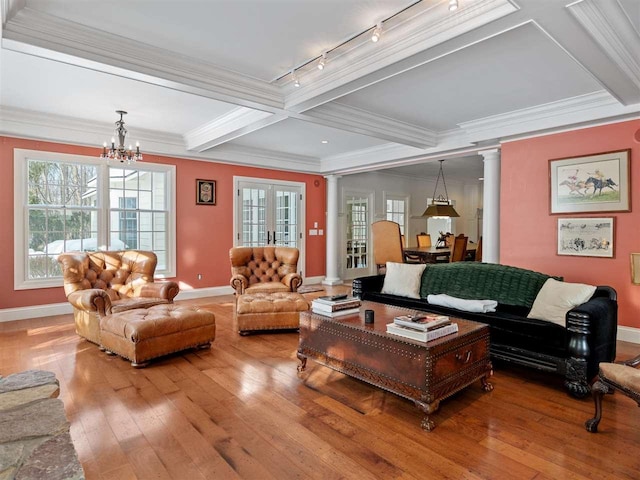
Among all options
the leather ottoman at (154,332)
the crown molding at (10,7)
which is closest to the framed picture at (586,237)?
the leather ottoman at (154,332)

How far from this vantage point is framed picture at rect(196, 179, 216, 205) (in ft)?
21.6

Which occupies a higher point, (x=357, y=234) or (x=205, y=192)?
(x=205, y=192)

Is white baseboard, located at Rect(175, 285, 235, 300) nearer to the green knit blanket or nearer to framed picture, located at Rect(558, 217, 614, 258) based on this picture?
the green knit blanket

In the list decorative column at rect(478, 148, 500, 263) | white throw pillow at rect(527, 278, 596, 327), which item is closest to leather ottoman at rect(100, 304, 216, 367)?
white throw pillow at rect(527, 278, 596, 327)

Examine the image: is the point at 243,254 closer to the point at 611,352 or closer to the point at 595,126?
the point at 611,352

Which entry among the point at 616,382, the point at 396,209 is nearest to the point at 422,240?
the point at 396,209

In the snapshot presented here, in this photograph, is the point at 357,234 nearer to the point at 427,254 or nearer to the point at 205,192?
the point at 427,254

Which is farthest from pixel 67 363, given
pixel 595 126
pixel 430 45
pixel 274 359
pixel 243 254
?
pixel 595 126

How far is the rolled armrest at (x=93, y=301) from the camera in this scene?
3.69 m

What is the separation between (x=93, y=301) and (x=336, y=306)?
7.83 ft

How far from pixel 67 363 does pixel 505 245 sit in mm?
5070

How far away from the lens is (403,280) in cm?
439

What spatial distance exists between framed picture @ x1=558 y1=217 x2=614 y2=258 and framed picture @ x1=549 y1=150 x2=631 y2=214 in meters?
0.13

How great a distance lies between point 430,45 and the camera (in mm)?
2648
